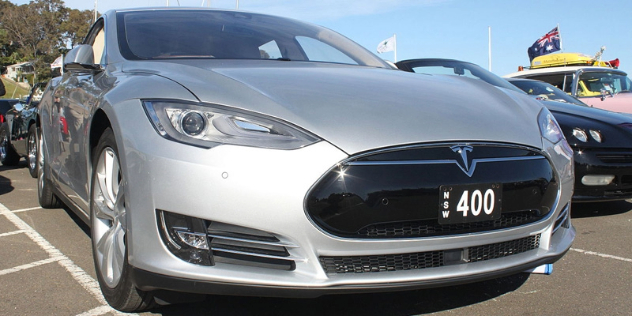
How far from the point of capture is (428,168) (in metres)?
2.13

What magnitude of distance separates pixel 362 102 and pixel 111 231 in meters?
1.20

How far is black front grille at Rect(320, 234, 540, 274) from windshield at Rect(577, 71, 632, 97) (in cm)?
845

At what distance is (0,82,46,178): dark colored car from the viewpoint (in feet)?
23.4

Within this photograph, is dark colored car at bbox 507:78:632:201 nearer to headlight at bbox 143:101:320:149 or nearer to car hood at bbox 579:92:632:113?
headlight at bbox 143:101:320:149

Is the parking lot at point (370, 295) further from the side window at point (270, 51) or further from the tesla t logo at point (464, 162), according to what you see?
the side window at point (270, 51)

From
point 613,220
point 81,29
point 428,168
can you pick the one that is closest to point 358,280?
point 428,168

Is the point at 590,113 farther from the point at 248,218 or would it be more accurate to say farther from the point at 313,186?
the point at 248,218

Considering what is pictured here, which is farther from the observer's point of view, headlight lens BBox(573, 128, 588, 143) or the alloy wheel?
headlight lens BBox(573, 128, 588, 143)

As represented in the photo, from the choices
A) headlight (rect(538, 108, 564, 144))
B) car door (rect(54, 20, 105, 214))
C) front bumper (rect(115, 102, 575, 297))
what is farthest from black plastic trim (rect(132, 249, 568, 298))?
car door (rect(54, 20, 105, 214))

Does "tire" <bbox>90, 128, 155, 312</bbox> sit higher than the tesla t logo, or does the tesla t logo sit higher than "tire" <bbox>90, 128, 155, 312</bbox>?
the tesla t logo

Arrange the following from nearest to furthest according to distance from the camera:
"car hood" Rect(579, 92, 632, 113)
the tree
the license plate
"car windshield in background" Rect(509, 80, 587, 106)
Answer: the license plate → "car windshield in background" Rect(509, 80, 587, 106) → "car hood" Rect(579, 92, 632, 113) → the tree

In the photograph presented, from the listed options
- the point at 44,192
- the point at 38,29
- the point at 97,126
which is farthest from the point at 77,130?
the point at 38,29

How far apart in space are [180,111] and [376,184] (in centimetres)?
74

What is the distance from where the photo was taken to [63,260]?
11.4ft
